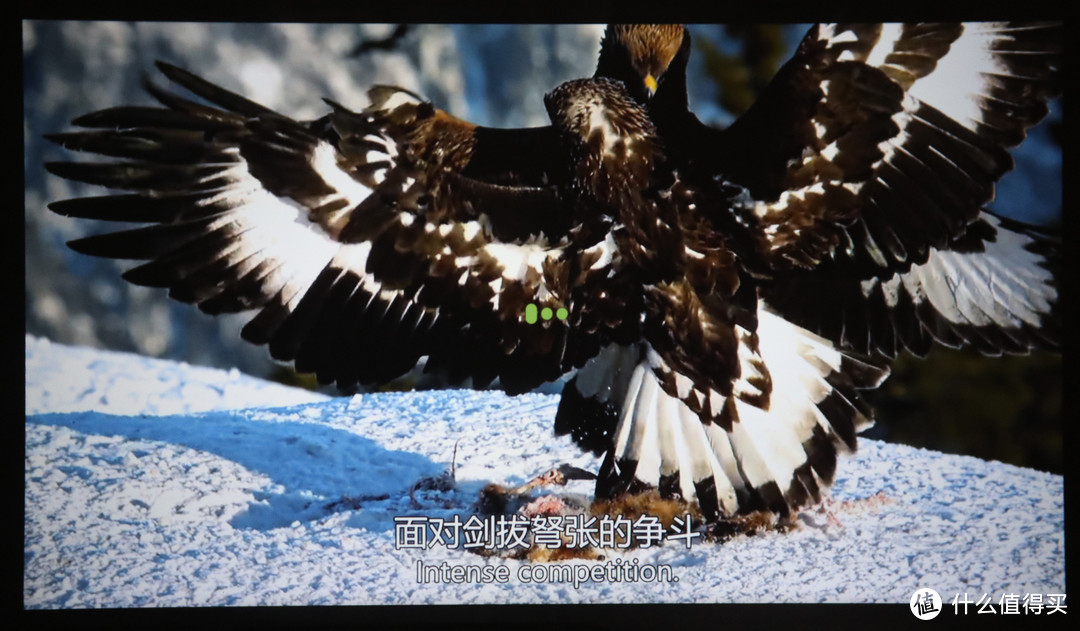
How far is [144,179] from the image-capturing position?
7.84ft

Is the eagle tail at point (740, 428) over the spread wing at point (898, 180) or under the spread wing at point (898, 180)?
under

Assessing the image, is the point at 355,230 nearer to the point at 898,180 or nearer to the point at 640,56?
the point at 640,56

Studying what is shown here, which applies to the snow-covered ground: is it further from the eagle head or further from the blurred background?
the eagle head

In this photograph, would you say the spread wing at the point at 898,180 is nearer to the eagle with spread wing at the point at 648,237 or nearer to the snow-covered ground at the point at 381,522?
the eagle with spread wing at the point at 648,237

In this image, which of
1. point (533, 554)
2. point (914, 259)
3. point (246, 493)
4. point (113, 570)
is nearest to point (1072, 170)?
point (914, 259)

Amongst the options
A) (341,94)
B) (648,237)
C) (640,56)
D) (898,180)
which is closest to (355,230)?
(341,94)

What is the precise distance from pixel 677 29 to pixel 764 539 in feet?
4.22

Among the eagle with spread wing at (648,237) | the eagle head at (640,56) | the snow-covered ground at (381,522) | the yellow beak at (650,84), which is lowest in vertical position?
the snow-covered ground at (381,522)

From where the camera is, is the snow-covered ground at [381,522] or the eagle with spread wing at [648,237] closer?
the eagle with spread wing at [648,237]

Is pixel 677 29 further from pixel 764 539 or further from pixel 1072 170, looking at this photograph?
pixel 764 539

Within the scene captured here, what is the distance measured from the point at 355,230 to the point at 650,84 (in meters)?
0.80

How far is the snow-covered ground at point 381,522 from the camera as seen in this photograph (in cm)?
254

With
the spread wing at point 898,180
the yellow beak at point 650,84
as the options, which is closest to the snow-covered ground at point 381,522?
the spread wing at point 898,180

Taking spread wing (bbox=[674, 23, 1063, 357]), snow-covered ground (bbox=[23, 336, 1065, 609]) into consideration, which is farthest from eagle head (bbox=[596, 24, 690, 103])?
snow-covered ground (bbox=[23, 336, 1065, 609])
